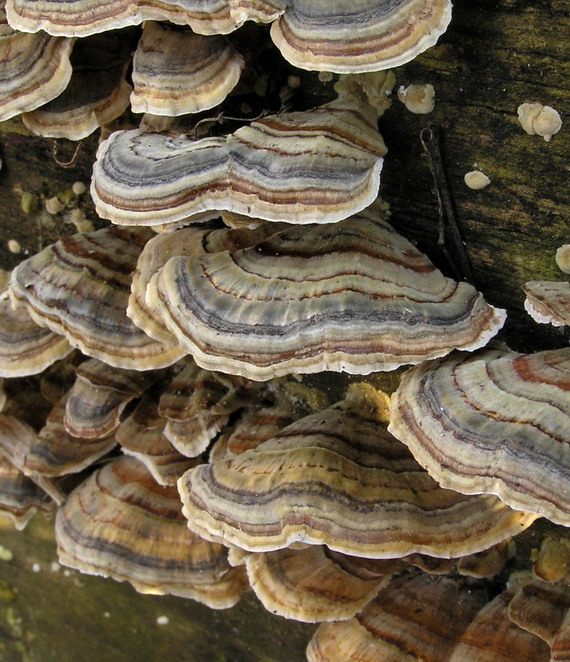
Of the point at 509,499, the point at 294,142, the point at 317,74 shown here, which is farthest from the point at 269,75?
the point at 509,499

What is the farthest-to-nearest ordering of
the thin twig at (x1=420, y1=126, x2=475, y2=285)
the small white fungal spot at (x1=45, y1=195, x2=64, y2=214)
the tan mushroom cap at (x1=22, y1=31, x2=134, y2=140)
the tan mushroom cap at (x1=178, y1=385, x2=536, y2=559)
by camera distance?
the small white fungal spot at (x1=45, y1=195, x2=64, y2=214) → the tan mushroom cap at (x1=22, y1=31, x2=134, y2=140) → the thin twig at (x1=420, y1=126, x2=475, y2=285) → the tan mushroom cap at (x1=178, y1=385, x2=536, y2=559)

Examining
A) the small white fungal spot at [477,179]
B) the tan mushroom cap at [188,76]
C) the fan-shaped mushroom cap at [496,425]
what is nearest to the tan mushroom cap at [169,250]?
the tan mushroom cap at [188,76]

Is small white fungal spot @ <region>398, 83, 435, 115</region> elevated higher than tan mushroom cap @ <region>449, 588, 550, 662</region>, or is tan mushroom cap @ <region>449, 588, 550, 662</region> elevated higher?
small white fungal spot @ <region>398, 83, 435, 115</region>

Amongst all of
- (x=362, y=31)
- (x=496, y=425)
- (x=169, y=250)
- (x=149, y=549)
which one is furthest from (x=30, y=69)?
(x=149, y=549)

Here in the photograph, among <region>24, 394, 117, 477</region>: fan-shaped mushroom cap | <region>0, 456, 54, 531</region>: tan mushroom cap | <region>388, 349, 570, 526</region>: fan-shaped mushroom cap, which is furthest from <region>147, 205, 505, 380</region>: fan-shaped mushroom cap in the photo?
<region>0, 456, 54, 531</region>: tan mushroom cap

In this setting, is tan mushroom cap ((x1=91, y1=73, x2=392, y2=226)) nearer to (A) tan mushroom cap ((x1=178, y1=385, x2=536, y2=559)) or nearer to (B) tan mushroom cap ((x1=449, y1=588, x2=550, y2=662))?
(A) tan mushroom cap ((x1=178, y1=385, x2=536, y2=559))

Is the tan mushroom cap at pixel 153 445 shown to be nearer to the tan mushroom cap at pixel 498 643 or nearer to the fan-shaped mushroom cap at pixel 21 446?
the fan-shaped mushroom cap at pixel 21 446

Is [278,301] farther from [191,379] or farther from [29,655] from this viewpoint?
[29,655]
